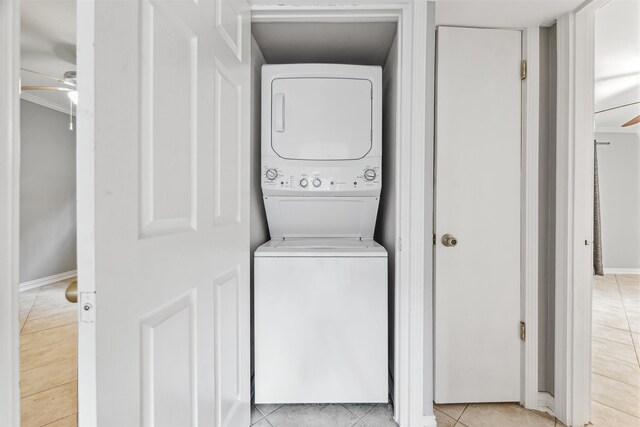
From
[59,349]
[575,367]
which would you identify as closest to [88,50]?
[575,367]

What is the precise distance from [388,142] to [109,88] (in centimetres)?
157

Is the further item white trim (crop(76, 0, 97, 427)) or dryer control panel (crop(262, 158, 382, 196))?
dryer control panel (crop(262, 158, 382, 196))

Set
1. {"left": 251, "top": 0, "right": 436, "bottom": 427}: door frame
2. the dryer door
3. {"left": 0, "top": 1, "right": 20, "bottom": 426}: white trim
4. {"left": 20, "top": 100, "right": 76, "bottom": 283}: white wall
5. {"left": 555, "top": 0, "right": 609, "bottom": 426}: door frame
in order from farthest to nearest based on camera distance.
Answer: {"left": 20, "top": 100, "right": 76, "bottom": 283}: white wall
the dryer door
{"left": 555, "top": 0, "right": 609, "bottom": 426}: door frame
{"left": 251, "top": 0, "right": 436, "bottom": 427}: door frame
{"left": 0, "top": 1, "right": 20, "bottom": 426}: white trim

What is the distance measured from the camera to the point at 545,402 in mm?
1717

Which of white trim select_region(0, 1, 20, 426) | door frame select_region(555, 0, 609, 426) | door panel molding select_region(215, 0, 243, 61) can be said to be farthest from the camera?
door frame select_region(555, 0, 609, 426)

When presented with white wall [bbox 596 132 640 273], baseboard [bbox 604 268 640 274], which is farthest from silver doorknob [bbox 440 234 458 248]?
baseboard [bbox 604 268 640 274]

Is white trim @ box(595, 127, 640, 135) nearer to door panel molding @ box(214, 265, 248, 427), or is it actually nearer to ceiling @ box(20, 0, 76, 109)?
door panel molding @ box(214, 265, 248, 427)

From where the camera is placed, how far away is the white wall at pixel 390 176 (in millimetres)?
1704

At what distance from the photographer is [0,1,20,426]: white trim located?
1.63ft

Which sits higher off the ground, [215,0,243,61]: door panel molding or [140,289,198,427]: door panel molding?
[215,0,243,61]: door panel molding

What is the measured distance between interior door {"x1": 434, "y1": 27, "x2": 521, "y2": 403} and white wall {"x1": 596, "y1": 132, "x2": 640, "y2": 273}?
5.28 m

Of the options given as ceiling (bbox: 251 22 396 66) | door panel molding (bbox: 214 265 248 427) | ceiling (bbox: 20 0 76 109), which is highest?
ceiling (bbox: 20 0 76 109)

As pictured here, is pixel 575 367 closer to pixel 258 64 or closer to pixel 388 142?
pixel 388 142

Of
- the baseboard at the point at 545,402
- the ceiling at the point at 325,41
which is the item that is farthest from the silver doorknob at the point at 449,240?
the ceiling at the point at 325,41
